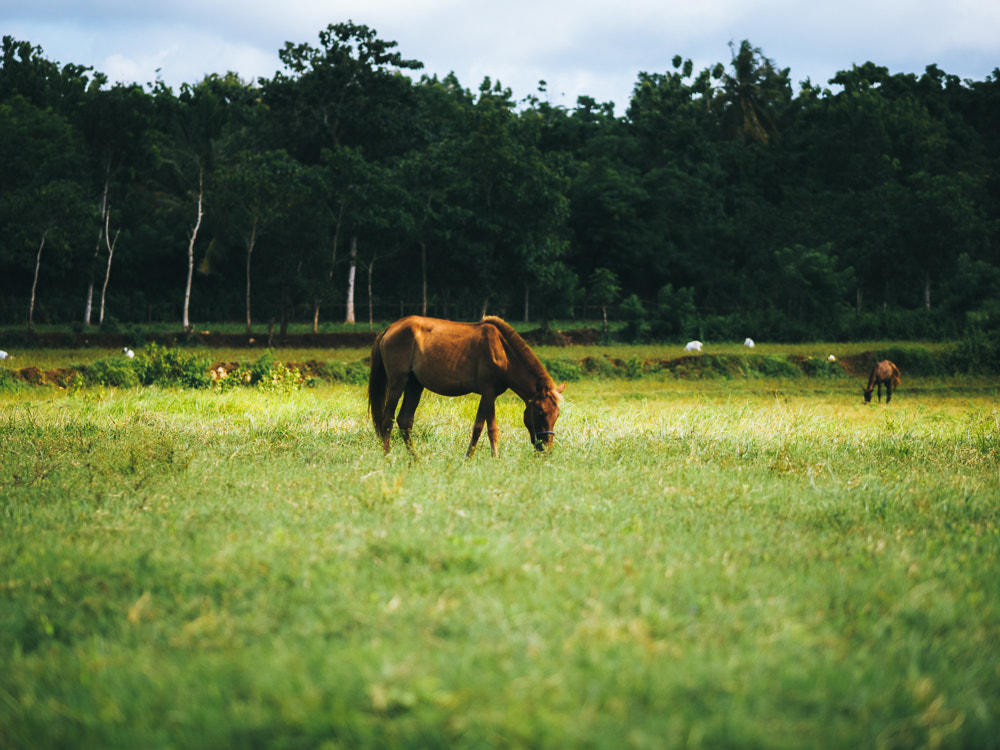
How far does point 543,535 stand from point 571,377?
59.6 feet

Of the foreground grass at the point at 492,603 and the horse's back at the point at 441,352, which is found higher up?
the horse's back at the point at 441,352

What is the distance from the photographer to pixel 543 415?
29.5 ft

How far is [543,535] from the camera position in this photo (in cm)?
515

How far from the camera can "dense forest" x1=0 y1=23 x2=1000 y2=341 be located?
34.2m

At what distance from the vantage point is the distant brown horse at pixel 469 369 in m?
9.09

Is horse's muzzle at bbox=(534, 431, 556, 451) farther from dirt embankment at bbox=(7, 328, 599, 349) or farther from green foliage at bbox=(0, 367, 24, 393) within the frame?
dirt embankment at bbox=(7, 328, 599, 349)

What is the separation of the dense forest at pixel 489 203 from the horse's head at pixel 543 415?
2413cm

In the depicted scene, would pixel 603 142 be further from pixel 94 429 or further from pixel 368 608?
pixel 368 608

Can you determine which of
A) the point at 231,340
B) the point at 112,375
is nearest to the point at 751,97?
the point at 231,340

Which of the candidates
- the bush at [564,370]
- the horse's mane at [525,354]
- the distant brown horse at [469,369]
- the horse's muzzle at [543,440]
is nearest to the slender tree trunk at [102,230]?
the bush at [564,370]

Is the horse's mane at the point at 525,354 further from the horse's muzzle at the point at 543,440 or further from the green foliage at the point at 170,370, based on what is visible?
the green foliage at the point at 170,370

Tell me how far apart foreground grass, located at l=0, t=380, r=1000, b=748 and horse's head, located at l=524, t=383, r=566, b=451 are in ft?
2.70

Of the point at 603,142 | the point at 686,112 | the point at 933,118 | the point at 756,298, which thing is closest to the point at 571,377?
the point at 756,298

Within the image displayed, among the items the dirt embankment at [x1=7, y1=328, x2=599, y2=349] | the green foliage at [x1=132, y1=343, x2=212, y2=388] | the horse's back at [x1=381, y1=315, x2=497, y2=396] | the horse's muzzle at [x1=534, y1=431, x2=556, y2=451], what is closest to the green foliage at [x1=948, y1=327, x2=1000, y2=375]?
the dirt embankment at [x1=7, y1=328, x2=599, y2=349]
